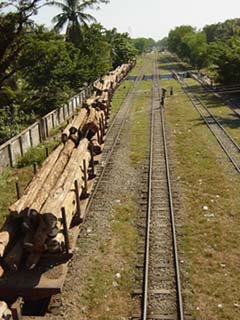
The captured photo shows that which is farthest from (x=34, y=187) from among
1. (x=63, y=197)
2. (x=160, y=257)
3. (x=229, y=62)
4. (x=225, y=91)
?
(x=225, y=91)

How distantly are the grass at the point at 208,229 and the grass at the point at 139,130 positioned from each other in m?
1.45

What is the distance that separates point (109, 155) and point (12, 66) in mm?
8962

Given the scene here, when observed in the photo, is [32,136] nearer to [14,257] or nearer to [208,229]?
[208,229]

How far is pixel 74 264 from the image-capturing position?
8.88 m

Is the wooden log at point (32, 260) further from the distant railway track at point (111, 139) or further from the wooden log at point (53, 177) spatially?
the distant railway track at point (111, 139)

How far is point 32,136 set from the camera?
18719 mm

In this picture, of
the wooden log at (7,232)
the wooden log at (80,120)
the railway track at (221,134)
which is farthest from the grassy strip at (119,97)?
the wooden log at (7,232)

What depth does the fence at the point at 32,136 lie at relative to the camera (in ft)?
51.3

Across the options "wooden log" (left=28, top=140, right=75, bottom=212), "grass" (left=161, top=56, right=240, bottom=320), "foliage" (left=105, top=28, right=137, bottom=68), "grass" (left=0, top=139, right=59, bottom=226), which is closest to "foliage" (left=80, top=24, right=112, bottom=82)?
"foliage" (left=105, top=28, right=137, bottom=68)

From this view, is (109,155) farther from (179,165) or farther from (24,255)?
(24,255)

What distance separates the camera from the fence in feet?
51.3

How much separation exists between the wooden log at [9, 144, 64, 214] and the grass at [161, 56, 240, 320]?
3535 millimetres

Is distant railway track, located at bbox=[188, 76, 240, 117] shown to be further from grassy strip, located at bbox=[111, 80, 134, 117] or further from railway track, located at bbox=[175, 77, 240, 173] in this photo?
grassy strip, located at bbox=[111, 80, 134, 117]

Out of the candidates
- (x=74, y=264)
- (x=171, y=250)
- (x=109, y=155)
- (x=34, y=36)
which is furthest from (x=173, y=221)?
(x=34, y=36)
